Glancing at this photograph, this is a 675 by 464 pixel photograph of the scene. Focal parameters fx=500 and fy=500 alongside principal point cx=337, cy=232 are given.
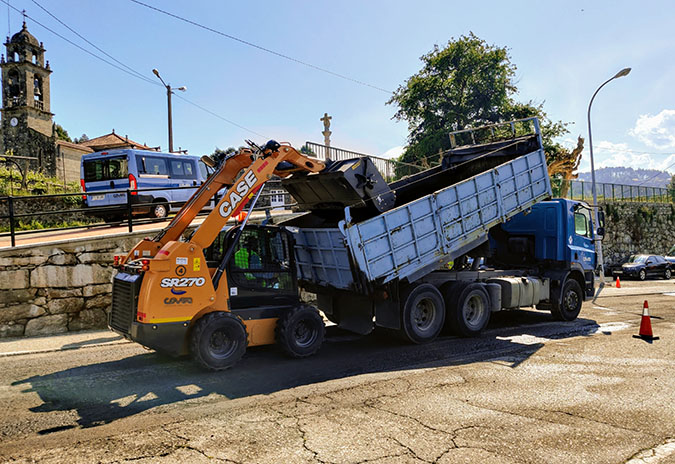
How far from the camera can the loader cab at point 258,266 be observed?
283 inches

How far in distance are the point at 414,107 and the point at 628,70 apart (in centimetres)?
1614

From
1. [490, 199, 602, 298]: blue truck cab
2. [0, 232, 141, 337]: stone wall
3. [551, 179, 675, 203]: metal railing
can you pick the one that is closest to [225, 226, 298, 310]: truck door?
[0, 232, 141, 337]: stone wall

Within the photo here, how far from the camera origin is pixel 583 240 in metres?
12.6

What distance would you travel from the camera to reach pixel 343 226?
7.61m

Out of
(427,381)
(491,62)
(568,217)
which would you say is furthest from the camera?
(491,62)

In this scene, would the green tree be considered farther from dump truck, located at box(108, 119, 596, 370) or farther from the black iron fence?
dump truck, located at box(108, 119, 596, 370)

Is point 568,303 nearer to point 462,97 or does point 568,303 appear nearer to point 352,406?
point 352,406

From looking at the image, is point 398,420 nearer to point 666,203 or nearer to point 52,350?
point 52,350

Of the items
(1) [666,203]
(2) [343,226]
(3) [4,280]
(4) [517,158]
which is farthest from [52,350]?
(1) [666,203]

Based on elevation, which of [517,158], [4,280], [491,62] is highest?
[491,62]

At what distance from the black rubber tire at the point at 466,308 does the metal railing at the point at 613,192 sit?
2414 centimetres

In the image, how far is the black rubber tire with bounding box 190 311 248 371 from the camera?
21.3 feet

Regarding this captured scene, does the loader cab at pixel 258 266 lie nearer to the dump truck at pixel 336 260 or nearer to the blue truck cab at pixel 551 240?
the dump truck at pixel 336 260

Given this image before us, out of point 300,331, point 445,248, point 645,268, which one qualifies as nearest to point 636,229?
point 645,268
